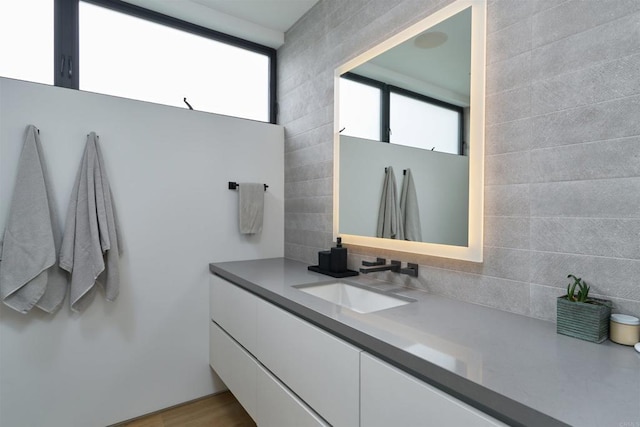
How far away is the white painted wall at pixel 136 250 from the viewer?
1.66 metres

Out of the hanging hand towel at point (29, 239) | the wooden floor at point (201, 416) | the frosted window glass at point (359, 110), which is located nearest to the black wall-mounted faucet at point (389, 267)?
the frosted window glass at point (359, 110)

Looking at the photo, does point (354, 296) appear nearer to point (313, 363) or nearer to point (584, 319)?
point (313, 363)

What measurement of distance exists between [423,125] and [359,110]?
18.9 inches

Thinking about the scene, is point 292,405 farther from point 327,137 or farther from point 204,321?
point 327,137

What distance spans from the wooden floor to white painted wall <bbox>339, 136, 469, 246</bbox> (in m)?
1.34

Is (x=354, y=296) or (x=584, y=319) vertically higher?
(x=584, y=319)

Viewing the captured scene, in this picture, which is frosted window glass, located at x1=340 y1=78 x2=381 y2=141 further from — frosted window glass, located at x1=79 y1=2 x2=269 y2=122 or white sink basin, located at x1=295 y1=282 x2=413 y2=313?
frosted window glass, located at x1=79 y1=2 x2=269 y2=122

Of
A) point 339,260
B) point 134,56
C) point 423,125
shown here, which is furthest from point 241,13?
point 339,260

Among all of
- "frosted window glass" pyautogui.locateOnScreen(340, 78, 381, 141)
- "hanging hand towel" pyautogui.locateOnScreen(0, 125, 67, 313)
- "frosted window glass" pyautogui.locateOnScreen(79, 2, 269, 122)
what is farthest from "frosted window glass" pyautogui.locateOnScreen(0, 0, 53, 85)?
"frosted window glass" pyautogui.locateOnScreen(340, 78, 381, 141)

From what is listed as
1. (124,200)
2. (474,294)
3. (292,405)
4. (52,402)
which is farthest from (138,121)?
(474,294)

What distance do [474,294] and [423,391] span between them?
60 cm

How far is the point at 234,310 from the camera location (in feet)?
5.90

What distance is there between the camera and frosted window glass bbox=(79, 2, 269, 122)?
6.50ft

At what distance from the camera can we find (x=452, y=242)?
1.31 m
